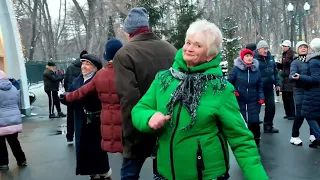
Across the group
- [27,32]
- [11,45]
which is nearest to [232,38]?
[11,45]

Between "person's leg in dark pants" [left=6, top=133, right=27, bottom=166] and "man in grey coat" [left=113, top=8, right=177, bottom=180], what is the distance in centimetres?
359

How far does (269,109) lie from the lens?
29.2 feet

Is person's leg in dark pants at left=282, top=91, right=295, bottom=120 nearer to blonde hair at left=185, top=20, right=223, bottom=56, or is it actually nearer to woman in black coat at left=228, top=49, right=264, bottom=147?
woman in black coat at left=228, top=49, right=264, bottom=147

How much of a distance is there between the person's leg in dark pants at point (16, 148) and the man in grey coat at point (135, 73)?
3594mm

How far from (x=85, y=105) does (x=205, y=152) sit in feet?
9.05

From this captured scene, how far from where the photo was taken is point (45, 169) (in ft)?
22.7

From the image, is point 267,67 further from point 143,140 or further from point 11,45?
point 11,45

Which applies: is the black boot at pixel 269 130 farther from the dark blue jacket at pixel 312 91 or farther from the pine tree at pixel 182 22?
the pine tree at pixel 182 22

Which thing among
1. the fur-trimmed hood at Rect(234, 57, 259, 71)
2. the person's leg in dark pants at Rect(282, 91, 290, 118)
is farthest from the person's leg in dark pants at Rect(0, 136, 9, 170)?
the person's leg in dark pants at Rect(282, 91, 290, 118)

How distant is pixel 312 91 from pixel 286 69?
11.4 feet

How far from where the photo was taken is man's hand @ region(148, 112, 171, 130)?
2.56 metres

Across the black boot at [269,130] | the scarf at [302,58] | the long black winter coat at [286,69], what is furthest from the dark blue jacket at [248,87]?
the long black winter coat at [286,69]

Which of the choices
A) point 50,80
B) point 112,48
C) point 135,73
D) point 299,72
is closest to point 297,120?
point 299,72

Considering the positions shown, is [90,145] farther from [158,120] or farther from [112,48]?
[158,120]
